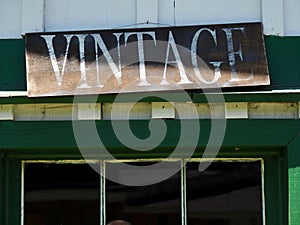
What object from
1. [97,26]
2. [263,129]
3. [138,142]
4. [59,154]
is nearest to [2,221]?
[59,154]

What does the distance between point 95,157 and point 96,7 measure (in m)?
0.90

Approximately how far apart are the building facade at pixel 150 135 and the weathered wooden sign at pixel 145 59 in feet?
0.07

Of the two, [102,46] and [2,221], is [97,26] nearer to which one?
[102,46]

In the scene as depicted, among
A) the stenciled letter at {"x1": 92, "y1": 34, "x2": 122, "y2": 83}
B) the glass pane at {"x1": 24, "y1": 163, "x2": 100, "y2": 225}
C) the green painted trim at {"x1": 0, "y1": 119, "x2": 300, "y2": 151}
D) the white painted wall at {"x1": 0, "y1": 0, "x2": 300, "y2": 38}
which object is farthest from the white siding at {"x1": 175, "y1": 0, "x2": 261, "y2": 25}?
the glass pane at {"x1": 24, "y1": 163, "x2": 100, "y2": 225}

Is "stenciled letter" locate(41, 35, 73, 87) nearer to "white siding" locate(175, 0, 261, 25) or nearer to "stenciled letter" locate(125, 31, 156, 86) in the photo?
"stenciled letter" locate(125, 31, 156, 86)

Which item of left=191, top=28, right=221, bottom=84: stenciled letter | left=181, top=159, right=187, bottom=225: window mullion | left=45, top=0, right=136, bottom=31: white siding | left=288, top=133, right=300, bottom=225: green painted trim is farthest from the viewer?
left=45, top=0, right=136, bottom=31: white siding

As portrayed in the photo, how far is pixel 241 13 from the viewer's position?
17.3ft

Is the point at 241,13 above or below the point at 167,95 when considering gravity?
above

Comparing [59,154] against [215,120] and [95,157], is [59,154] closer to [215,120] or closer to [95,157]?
[95,157]

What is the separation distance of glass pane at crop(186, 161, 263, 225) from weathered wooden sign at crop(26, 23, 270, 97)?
1.73 feet

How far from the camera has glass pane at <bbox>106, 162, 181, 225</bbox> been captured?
520 cm

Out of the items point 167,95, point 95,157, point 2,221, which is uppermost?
point 167,95

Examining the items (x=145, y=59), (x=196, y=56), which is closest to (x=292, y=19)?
(x=196, y=56)

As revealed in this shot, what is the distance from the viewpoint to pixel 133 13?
5.30 meters
